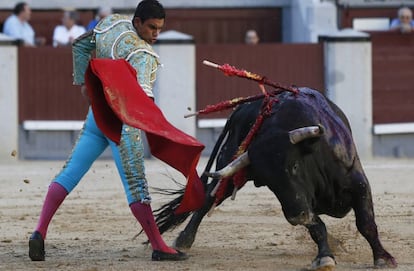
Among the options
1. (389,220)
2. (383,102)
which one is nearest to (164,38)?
(383,102)

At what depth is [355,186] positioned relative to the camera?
486cm

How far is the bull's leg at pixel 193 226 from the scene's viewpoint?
18.0ft

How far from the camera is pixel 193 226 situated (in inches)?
218

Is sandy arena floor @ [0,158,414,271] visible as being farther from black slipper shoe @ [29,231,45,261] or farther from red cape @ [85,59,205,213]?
red cape @ [85,59,205,213]

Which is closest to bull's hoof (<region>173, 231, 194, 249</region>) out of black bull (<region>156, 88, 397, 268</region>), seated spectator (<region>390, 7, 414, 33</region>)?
black bull (<region>156, 88, 397, 268</region>)

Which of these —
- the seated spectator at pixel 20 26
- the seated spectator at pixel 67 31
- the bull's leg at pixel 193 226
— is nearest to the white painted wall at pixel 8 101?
the seated spectator at pixel 20 26

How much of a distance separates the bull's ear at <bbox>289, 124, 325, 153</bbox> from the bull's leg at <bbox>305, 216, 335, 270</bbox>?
0.29 metres

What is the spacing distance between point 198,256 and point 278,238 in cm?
66

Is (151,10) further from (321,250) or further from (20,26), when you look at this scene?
(20,26)

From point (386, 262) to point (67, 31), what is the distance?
7.41 meters

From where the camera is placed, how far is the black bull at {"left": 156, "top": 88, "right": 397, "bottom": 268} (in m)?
4.68

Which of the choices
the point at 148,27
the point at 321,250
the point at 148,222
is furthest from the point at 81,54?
the point at 321,250

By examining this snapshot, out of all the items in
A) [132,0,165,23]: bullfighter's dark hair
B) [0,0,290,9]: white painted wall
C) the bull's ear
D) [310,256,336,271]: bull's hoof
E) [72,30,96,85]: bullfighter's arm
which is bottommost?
[310,256,336,271]: bull's hoof

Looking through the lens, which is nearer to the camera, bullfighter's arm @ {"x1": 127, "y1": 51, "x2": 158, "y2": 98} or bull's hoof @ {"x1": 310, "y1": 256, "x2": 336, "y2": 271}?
bull's hoof @ {"x1": 310, "y1": 256, "x2": 336, "y2": 271}
